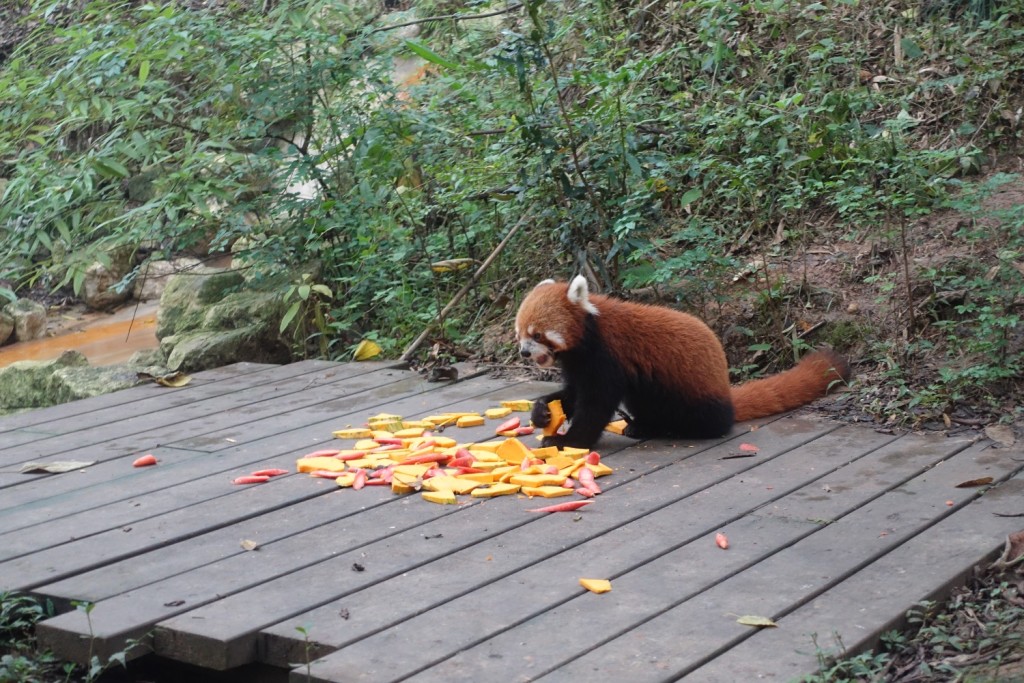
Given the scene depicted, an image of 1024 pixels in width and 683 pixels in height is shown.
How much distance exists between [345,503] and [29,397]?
413cm

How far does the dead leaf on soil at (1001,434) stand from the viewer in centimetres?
403

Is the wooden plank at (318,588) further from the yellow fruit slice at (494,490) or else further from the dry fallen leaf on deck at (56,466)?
the dry fallen leaf on deck at (56,466)

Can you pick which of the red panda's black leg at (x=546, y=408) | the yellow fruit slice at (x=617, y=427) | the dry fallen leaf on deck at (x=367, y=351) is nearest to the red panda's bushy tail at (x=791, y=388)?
the yellow fruit slice at (x=617, y=427)

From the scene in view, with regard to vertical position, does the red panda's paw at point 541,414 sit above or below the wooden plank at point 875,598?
above

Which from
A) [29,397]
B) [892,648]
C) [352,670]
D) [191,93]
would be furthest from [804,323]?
[29,397]

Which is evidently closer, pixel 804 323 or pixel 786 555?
pixel 786 555

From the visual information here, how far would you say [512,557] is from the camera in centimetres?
320

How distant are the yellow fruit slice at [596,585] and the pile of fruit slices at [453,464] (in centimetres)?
67

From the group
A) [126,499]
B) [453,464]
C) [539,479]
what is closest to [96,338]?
[126,499]

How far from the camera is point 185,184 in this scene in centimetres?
664

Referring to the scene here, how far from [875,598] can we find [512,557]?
102 centimetres

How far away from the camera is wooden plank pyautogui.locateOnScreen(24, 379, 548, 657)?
2.83 m

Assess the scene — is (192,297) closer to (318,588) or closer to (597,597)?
(318,588)

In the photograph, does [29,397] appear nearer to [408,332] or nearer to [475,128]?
[408,332]
